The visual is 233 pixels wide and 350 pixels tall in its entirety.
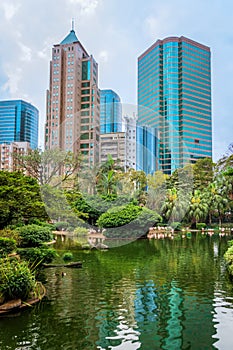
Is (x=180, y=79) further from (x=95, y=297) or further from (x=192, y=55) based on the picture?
(x=95, y=297)

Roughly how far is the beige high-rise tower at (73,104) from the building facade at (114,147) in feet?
A: 1.02

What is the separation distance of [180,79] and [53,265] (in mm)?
13972

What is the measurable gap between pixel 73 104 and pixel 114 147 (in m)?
9.29

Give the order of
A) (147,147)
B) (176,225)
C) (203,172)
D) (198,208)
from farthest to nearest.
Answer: (203,172)
(198,208)
(176,225)
(147,147)

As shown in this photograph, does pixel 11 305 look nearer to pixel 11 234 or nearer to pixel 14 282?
pixel 14 282

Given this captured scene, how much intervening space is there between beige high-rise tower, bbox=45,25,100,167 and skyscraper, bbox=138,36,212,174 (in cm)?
268

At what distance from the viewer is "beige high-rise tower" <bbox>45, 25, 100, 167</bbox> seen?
14.0 m

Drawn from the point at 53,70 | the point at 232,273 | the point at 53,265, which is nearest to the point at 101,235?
the point at 53,265

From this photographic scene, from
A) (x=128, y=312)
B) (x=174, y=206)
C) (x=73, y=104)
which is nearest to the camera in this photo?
(x=128, y=312)

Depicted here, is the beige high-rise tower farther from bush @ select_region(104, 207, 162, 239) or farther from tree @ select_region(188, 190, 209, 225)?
tree @ select_region(188, 190, 209, 225)

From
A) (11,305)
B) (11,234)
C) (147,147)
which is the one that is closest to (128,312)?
(11,305)

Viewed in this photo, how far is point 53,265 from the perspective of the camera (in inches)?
320

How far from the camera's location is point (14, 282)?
4.88 m

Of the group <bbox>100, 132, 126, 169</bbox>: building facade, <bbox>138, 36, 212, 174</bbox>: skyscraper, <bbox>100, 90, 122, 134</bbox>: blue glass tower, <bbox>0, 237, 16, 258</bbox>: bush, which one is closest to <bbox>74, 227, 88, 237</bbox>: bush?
<bbox>100, 132, 126, 169</bbox>: building facade
